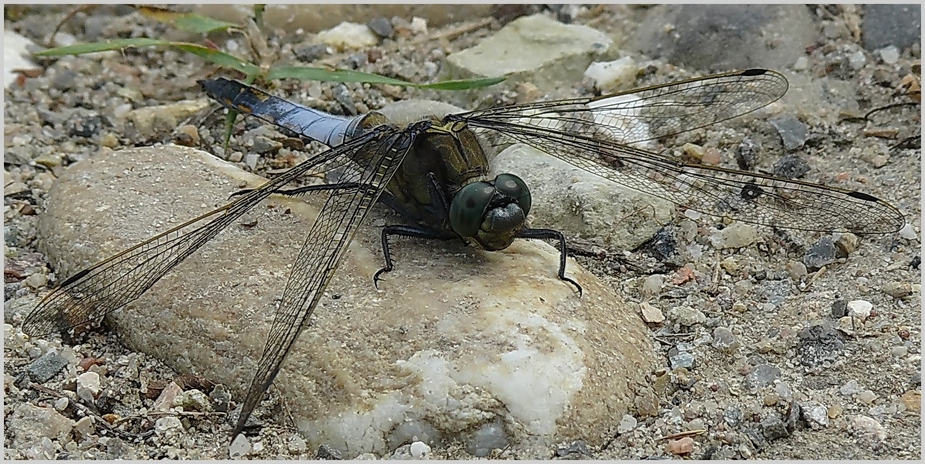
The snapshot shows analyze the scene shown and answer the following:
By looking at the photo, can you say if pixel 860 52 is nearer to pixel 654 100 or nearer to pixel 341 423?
pixel 654 100

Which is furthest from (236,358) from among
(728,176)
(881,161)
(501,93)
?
(881,161)

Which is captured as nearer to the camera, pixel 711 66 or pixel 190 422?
pixel 190 422

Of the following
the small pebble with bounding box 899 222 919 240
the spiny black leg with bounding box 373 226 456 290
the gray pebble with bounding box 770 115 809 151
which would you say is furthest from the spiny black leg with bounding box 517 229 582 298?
the gray pebble with bounding box 770 115 809 151

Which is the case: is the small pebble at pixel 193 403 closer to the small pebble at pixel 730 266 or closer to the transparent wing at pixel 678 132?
the transparent wing at pixel 678 132

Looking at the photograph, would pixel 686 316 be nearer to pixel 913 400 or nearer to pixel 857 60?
pixel 913 400

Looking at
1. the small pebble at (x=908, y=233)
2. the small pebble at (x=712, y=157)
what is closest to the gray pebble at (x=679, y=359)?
the small pebble at (x=908, y=233)

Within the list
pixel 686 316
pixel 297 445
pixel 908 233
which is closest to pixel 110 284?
pixel 297 445
